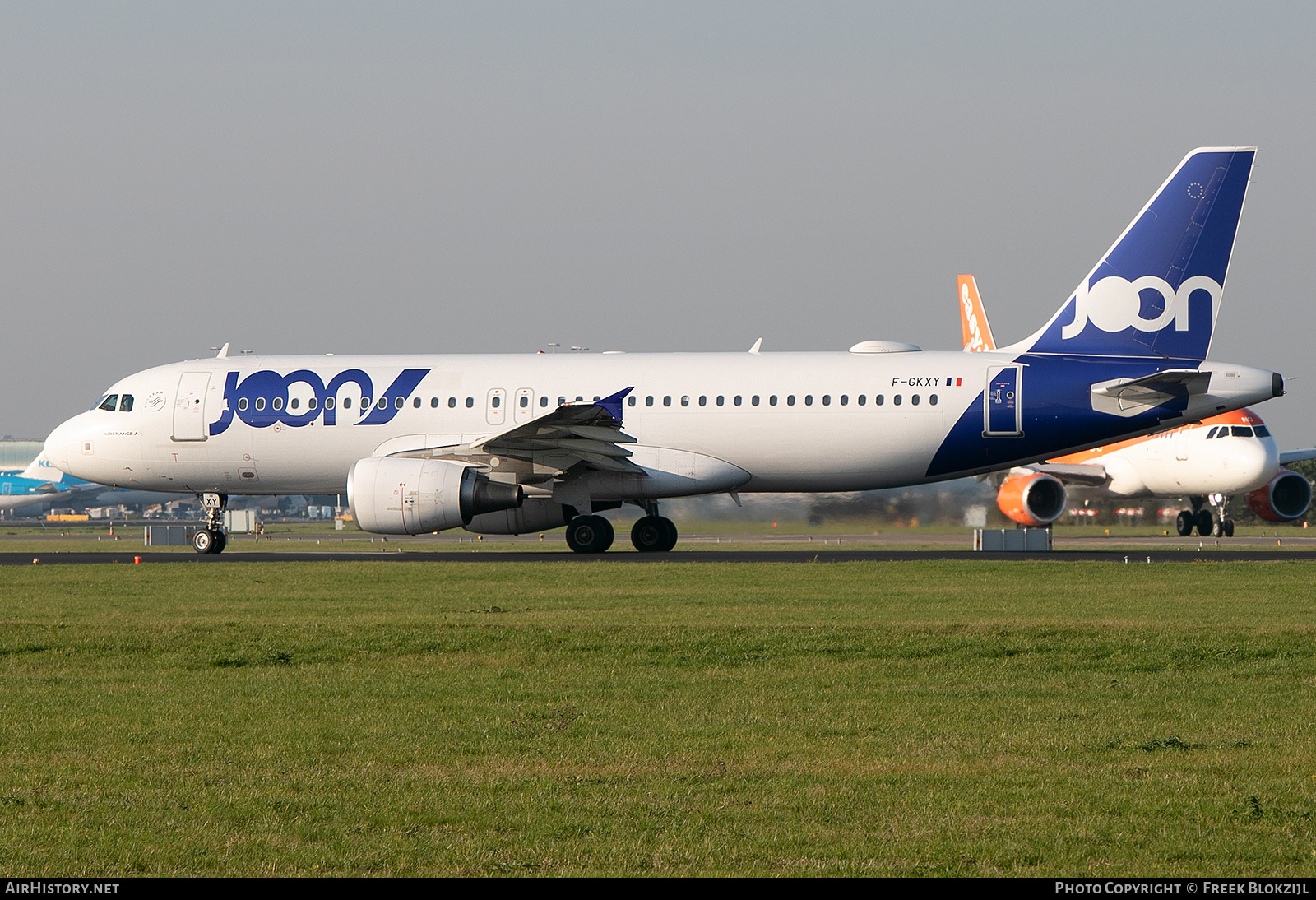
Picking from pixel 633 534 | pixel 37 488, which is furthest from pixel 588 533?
pixel 37 488

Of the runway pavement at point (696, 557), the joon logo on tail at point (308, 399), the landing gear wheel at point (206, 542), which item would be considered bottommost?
the runway pavement at point (696, 557)

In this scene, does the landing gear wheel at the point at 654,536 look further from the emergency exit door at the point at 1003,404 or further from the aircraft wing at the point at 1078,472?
the aircraft wing at the point at 1078,472

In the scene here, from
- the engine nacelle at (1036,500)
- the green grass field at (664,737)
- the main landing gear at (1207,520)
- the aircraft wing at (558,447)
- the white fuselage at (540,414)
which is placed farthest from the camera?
the main landing gear at (1207,520)

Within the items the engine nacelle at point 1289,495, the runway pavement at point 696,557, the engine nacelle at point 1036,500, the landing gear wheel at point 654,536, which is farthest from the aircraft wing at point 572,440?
the engine nacelle at point 1289,495

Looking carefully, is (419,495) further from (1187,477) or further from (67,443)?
(1187,477)

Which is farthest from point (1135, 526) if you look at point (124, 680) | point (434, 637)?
point (124, 680)

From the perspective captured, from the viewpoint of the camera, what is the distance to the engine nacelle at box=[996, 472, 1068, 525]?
38969 mm

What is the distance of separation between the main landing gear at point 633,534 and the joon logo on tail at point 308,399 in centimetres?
445

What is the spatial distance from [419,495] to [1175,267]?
14.6 meters

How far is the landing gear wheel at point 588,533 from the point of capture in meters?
29.3

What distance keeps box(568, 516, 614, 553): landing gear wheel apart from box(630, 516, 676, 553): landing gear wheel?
1091 mm

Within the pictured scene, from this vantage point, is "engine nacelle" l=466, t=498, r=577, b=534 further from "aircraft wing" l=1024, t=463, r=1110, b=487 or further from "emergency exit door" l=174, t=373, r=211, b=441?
"aircraft wing" l=1024, t=463, r=1110, b=487

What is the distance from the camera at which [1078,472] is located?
4544cm

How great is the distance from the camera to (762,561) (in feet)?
86.1
